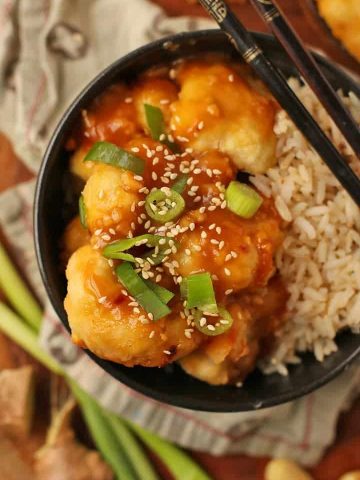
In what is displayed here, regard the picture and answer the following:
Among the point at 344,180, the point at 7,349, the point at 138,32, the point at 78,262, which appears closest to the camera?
the point at 78,262

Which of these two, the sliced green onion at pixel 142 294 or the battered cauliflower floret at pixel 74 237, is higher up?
the battered cauliflower floret at pixel 74 237

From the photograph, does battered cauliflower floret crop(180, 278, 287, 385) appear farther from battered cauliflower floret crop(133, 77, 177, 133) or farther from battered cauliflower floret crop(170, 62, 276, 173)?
battered cauliflower floret crop(133, 77, 177, 133)

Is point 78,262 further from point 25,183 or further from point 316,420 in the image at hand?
point 316,420

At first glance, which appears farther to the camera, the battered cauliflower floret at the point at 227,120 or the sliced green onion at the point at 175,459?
the sliced green onion at the point at 175,459

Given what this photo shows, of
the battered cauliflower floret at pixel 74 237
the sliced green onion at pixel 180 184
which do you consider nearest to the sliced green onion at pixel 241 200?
the sliced green onion at pixel 180 184

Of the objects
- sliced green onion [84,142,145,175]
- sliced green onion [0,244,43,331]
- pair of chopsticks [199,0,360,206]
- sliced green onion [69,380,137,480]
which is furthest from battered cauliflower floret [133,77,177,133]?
sliced green onion [69,380,137,480]

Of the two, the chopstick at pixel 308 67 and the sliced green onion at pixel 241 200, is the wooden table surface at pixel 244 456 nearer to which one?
the chopstick at pixel 308 67

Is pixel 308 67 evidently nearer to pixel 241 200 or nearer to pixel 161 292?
pixel 241 200

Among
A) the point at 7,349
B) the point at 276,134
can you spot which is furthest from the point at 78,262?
the point at 7,349
